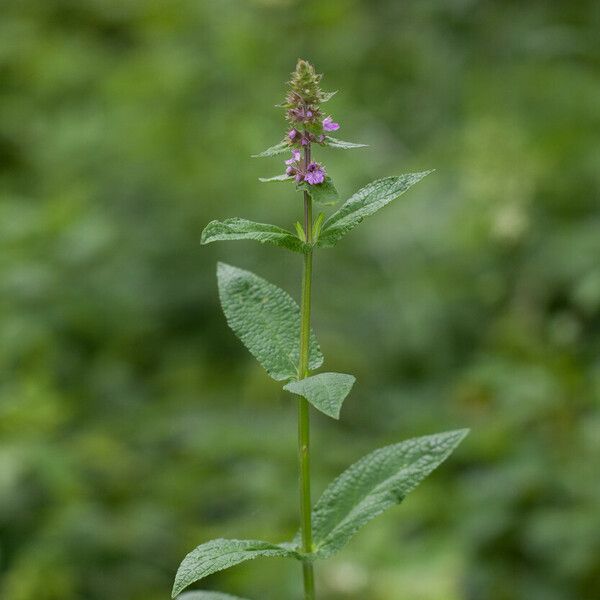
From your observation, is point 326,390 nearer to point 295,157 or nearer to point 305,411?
point 305,411

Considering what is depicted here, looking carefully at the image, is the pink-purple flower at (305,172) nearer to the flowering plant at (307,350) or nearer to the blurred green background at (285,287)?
the flowering plant at (307,350)

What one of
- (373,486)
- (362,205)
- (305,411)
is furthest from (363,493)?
(362,205)

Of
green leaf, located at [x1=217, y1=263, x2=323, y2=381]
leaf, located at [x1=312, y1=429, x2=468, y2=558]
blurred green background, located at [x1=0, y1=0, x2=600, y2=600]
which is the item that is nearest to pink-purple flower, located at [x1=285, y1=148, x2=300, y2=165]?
green leaf, located at [x1=217, y1=263, x2=323, y2=381]

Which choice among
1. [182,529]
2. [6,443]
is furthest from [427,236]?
[6,443]

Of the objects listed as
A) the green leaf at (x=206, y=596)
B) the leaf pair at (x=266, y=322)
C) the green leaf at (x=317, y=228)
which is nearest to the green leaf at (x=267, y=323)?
the leaf pair at (x=266, y=322)

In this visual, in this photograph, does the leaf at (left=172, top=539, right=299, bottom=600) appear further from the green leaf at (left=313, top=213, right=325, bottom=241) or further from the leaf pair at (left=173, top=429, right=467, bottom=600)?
the green leaf at (left=313, top=213, right=325, bottom=241)

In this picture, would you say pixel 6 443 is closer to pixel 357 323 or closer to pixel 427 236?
pixel 357 323
